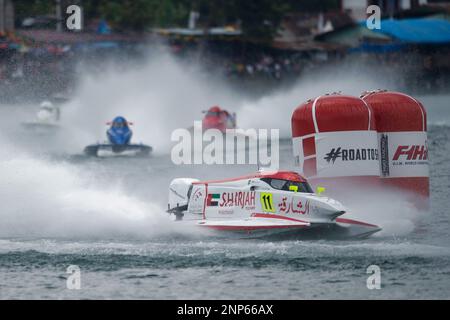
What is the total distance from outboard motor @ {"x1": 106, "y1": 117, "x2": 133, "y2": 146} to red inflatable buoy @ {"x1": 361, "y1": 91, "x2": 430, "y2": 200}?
12.3 m

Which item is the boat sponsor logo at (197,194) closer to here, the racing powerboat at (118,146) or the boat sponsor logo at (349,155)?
the boat sponsor logo at (349,155)

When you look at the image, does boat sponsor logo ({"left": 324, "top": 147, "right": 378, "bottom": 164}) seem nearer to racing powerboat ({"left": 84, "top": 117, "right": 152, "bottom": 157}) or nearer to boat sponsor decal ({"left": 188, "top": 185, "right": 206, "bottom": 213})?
boat sponsor decal ({"left": 188, "top": 185, "right": 206, "bottom": 213})

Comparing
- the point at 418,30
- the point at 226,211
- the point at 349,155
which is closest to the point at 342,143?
the point at 349,155

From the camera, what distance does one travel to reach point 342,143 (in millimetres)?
18500

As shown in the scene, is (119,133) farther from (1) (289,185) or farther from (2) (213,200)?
(1) (289,185)

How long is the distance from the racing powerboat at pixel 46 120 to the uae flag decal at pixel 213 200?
2025 centimetres

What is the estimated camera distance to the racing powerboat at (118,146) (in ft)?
99.6

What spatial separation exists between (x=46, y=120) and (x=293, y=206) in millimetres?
22045

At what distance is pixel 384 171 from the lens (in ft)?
63.3

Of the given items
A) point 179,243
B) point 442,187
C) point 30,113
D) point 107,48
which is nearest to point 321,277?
point 179,243

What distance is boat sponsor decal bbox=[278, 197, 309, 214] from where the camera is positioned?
55.0 ft

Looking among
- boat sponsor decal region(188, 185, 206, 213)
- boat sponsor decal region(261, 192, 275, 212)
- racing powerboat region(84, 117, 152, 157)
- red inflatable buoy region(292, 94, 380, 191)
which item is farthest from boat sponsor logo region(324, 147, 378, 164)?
racing powerboat region(84, 117, 152, 157)
